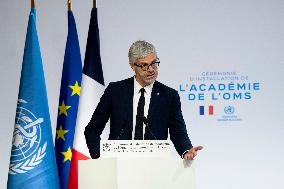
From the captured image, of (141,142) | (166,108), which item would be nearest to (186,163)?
(141,142)

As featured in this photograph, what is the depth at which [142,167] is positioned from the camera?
7.56 ft

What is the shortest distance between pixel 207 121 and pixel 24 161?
1692 millimetres

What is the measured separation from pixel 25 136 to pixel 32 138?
55 millimetres

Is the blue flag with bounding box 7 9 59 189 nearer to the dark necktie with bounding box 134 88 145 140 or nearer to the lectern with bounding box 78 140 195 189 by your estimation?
the dark necktie with bounding box 134 88 145 140

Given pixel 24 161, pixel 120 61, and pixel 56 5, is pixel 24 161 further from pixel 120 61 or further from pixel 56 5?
pixel 56 5

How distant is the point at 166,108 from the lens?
2.83 metres

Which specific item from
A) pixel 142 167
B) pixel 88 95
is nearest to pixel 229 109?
pixel 88 95

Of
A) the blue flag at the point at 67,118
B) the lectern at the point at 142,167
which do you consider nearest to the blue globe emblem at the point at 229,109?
the blue flag at the point at 67,118

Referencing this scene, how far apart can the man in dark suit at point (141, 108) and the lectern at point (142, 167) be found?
14.4 inches

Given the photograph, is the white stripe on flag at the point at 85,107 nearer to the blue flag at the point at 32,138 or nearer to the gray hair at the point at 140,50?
the blue flag at the point at 32,138

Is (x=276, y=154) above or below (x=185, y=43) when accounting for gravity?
below

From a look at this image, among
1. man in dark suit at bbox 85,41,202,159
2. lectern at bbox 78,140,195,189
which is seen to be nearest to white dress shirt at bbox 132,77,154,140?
man in dark suit at bbox 85,41,202,159

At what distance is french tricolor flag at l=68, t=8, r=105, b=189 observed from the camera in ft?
12.6

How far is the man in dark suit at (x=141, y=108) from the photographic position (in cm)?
273
